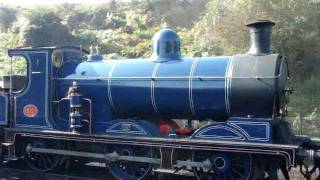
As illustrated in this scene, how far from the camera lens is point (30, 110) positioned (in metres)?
10.5

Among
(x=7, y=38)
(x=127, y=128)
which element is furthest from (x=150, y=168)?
(x=7, y=38)

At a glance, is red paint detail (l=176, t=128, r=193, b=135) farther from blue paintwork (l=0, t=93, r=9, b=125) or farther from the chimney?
blue paintwork (l=0, t=93, r=9, b=125)

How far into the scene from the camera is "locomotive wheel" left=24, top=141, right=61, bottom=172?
33.7ft

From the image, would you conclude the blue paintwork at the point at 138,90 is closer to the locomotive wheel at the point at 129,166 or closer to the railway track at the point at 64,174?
the locomotive wheel at the point at 129,166

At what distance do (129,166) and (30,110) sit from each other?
2773 millimetres

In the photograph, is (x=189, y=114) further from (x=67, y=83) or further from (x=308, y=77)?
(x=308, y=77)

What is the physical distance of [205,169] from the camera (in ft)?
27.7

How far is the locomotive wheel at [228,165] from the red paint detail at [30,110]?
13.4 feet

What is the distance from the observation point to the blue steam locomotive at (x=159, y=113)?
8109 mm

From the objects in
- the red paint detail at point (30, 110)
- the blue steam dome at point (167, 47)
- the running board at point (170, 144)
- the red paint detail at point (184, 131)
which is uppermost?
the blue steam dome at point (167, 47)

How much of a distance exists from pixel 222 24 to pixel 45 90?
10.8 m

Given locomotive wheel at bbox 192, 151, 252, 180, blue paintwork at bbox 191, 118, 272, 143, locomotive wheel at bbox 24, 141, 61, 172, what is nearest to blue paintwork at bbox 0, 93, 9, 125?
locomotive wheel at bbox 24, 141, 61, 172

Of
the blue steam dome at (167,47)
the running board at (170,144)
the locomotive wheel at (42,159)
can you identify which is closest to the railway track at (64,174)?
the locomotive wheel at (42,159)

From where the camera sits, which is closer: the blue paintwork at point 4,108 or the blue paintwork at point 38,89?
the blue paintwork at point 38,89
